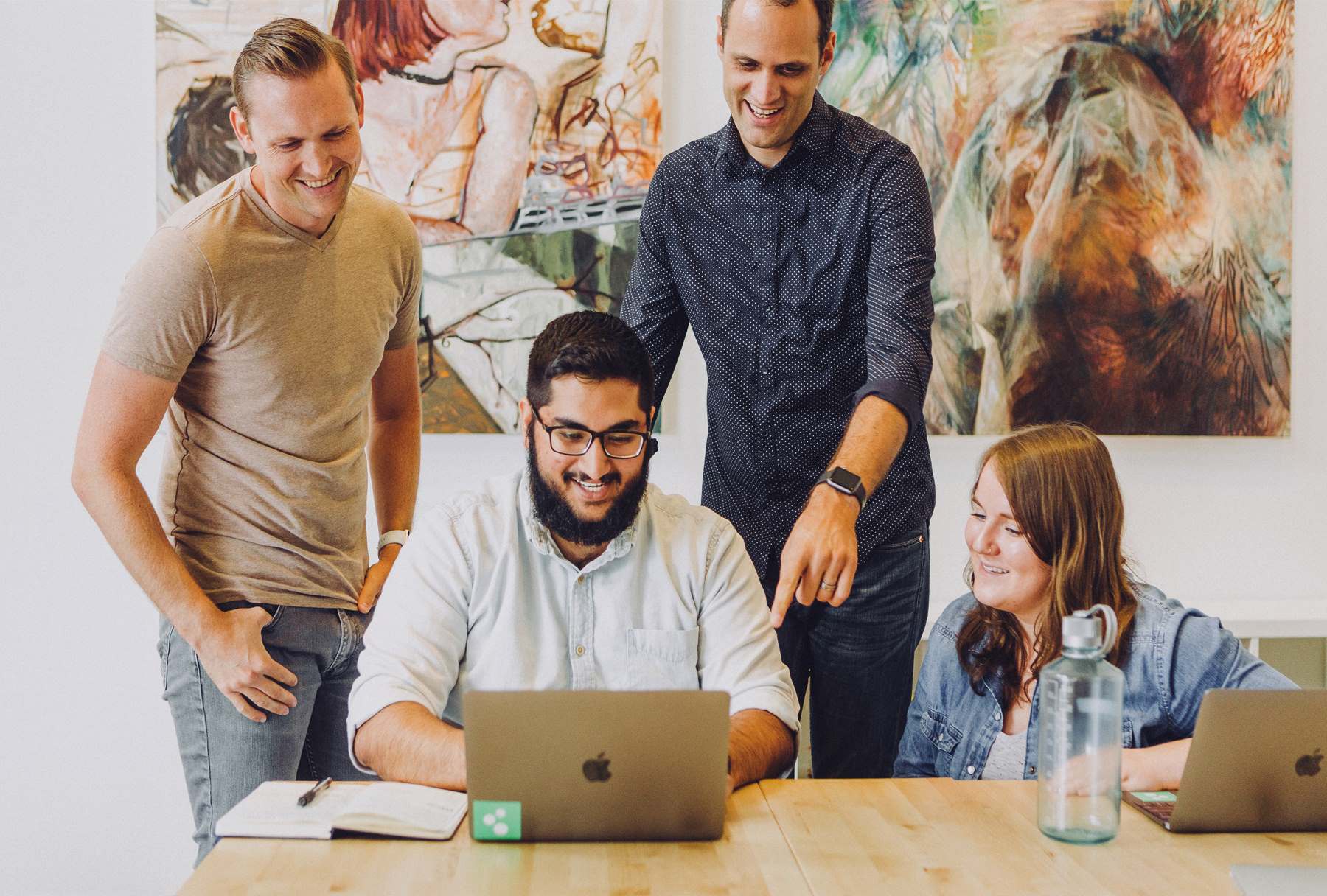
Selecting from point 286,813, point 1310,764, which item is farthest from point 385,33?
point 1310,764

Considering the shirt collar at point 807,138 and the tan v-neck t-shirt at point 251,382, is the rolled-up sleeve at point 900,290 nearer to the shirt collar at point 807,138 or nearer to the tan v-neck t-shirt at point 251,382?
the shirt collar at point 807,138

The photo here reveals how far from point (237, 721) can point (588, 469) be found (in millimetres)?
659

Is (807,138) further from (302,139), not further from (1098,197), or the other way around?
(1098,197)

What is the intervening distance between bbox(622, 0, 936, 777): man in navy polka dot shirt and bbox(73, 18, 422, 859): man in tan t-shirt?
2.01ft

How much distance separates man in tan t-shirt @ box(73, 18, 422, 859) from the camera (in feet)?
5.73

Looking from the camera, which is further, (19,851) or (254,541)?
(19,851)

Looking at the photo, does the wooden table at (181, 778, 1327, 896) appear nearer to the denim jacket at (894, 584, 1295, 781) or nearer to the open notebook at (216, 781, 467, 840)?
the open notebook at (216, 781, 467, 840)

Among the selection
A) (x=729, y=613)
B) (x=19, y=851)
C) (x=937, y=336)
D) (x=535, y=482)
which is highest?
(x=937, y=336)

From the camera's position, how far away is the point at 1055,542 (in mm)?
1853

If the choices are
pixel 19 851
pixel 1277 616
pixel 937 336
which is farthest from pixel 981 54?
pixel 19 851

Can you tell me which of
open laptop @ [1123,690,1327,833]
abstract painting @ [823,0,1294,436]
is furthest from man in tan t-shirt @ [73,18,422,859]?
abstract painting @ [823,0,1294,436]

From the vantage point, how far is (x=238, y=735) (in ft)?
5.99

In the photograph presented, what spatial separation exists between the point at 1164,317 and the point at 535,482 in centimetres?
193

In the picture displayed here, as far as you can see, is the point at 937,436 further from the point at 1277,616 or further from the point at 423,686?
the point at 423,686
